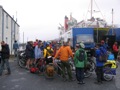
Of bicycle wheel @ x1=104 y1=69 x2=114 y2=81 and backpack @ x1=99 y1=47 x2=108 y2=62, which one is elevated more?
backpack @ x1=99 y1=47 x2=108 y2=62

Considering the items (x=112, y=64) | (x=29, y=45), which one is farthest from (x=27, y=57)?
(x=112, y=64)

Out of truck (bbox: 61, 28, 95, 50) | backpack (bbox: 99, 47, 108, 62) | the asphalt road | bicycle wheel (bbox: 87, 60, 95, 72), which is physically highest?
truck (bbox: 61, 28, 95, 50)

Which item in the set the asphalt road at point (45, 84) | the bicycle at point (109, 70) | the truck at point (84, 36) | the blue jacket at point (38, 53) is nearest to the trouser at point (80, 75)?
the asphalt road at point (45, 84)

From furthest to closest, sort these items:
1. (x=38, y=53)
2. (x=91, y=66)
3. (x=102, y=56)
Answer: (x=38, y=53)
(x=91, y=66)
(x=102, y=56)

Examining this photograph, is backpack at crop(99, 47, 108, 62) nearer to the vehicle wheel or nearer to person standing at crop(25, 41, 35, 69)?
the vehicle wheel

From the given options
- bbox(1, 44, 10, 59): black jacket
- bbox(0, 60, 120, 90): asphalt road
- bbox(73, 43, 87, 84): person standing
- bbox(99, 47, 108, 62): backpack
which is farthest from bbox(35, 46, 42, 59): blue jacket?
bbox(99, 47, 108, 62): backpack

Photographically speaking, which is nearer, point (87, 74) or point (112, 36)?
point (87, 74)

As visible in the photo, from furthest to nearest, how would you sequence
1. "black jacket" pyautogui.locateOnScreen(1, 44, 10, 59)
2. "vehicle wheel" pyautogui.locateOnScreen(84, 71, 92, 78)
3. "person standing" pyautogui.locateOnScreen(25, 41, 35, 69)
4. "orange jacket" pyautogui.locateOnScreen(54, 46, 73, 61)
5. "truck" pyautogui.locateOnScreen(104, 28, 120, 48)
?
"truck" pyautogui.locateOnScreen(104, 28, 120, 48) < "person standing" pyautogui.locateOnScreen(25, 41, 35, 69) < "black jacket" pyautogui.locateOnScreen(1, 44, 10, 59) < "vehicle wheel" pyautogui.locateOnScreen(84, 71, 92, 78) < "orange jacket" pyautogui.locateOnScreen(54, 46, 73, 61)

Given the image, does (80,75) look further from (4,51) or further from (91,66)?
(4,51)

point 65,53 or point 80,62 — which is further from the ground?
point 65,53

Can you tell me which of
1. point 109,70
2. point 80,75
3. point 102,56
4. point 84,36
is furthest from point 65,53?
point 84,36

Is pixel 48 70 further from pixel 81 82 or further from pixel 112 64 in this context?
pixel 112 64

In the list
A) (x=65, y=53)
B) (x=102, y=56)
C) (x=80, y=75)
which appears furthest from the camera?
(x=65, y=53)

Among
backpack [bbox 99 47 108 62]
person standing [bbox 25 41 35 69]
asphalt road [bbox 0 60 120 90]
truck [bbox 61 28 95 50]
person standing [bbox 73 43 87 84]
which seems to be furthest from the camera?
truck [bbox 61 28 95 50]
